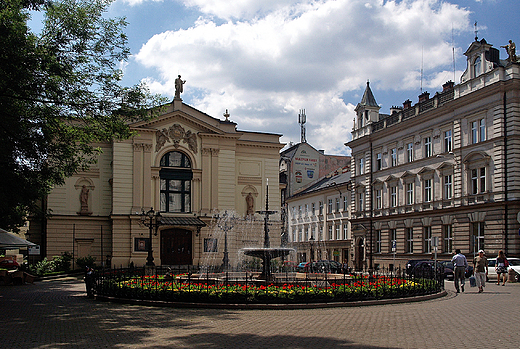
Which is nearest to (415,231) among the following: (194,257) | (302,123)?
(194,257)

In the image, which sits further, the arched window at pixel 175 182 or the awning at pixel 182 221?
the arched window at pixel 175 182

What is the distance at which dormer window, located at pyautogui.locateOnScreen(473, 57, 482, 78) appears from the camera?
39.4 m

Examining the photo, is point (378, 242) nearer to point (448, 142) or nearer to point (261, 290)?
point (448, 142)

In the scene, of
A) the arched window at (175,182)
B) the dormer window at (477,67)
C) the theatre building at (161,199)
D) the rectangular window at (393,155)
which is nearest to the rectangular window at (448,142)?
the dormer window at (477,67)

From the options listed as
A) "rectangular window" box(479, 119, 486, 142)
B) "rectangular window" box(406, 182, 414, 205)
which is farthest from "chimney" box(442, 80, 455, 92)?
"rectangular window" box(406, 182, 414, 205)

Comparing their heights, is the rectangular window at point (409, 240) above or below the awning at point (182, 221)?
below

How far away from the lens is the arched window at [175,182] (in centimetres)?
5016

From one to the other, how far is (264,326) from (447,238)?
3263 centimetres

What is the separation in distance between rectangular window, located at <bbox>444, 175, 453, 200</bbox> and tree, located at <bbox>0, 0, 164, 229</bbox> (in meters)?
27.2

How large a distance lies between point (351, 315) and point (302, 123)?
8316 cm

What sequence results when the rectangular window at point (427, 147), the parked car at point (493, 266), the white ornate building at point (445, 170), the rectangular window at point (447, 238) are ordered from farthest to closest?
the rectangular window at point (427, 147)
the rectangular window at point (447, 238)
the white ornate building at point (445, 170)
the parked car at point (493, 266)

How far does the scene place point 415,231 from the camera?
46656 mm

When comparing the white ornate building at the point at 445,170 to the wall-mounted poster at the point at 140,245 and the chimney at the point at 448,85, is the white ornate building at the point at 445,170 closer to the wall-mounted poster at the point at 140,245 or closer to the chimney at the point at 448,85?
the chimney at the point at 448,85

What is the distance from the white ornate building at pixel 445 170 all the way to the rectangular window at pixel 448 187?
0.26 ft
